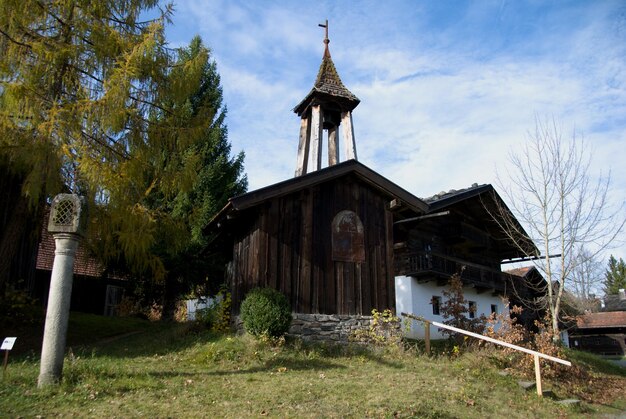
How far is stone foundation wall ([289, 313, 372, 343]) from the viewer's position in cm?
1339

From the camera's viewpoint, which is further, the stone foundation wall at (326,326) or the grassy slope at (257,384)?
the stone foundation wall at (326,326)

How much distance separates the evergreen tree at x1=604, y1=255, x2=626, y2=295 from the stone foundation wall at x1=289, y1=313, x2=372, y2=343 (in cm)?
6097

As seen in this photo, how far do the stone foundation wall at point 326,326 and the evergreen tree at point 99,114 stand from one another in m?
3.80

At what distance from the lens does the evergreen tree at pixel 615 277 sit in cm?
6346

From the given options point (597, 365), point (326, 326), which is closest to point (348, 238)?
point (326, 326)

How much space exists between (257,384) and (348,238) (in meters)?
6.46

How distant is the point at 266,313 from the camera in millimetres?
12156

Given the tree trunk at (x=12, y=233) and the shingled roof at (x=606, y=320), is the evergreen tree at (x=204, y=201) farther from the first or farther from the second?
the shingled roof at (x=606, y=320)

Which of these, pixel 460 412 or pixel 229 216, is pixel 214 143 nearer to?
pixel 229 216

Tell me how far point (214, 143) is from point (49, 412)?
1500 centimetres

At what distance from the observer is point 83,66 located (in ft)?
38.0

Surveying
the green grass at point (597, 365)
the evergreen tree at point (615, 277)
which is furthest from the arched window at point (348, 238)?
the evergreen tree at point (615, 277)

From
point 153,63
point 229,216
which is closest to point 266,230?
point 229,216

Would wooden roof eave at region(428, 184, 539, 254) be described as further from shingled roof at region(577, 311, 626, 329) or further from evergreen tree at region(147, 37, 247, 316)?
shingled roof at region(577, 311, 626, 329)
